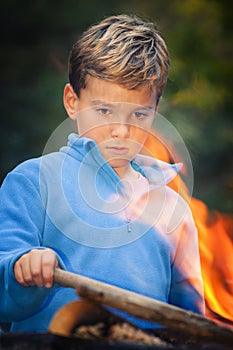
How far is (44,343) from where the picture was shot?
1.15 meters

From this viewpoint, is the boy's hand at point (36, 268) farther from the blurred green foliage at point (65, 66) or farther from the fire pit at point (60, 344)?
the blurred green foliage at point (65, 66)

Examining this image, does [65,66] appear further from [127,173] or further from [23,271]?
[23,271]

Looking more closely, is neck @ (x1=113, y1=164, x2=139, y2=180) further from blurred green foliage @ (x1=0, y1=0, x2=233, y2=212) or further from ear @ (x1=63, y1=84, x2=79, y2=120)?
blurred green foliage @ (x1=0, y1=0, x2=233, y2=212)

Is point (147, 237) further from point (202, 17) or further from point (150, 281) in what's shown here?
point (202, 17)

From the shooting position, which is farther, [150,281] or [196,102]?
[196,102]

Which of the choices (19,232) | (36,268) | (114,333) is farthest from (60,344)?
(19,232)

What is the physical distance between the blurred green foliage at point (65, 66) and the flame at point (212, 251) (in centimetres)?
17

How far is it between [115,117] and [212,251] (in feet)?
2.07

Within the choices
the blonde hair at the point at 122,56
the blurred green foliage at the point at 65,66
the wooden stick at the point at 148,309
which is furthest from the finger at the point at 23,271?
the blurred green foliage at the point at 65,66

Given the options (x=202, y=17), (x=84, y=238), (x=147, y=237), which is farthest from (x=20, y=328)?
(x=202, y=17)

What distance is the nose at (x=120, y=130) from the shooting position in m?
1.64

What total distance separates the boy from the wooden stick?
11.7 inches

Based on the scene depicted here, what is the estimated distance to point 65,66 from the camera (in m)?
2.06

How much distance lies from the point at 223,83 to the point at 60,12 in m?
0.63
